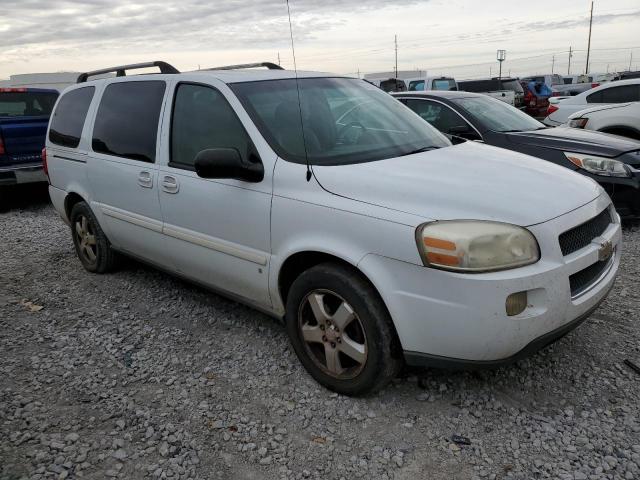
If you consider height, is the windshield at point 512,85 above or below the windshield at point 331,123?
below

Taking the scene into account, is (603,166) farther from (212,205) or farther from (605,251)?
(212,205)

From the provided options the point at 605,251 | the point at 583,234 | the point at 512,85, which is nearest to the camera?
the point at 583,234

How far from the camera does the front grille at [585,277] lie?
264 centimetres

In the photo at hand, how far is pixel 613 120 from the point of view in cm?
825

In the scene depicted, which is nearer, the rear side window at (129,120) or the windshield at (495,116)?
the rear side window at (129,120)

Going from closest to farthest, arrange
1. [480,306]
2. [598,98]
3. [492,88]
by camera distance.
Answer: [480,306]
[598,98]
[492,88]

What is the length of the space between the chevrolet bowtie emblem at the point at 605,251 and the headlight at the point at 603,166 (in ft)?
9.61

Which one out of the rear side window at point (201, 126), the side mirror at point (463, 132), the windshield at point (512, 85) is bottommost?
the windshield at point (512, 85)

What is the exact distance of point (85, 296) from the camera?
4602mm

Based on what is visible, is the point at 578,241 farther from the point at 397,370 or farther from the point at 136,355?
the point at 136,355

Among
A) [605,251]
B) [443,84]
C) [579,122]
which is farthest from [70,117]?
[443,84]

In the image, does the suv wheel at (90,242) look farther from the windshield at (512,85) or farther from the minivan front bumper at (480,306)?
the windshield at (512,85)

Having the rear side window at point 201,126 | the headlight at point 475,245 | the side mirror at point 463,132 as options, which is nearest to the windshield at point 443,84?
the side mirror at point 463,132

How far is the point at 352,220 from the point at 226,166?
818mm
